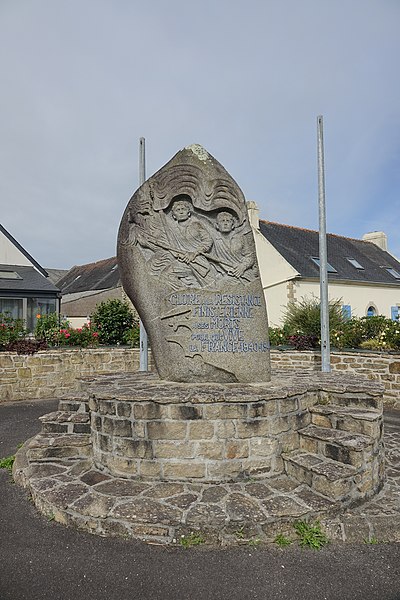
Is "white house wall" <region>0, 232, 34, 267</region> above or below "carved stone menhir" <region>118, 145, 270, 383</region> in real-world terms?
above

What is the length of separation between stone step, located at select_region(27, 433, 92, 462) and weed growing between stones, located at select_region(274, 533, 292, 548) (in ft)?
7.81

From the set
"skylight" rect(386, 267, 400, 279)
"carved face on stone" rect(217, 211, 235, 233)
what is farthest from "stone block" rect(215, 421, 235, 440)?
"skylight" rect(386, 267, 400, 279)

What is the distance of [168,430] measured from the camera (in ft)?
13.0

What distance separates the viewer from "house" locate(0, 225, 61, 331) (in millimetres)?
17062

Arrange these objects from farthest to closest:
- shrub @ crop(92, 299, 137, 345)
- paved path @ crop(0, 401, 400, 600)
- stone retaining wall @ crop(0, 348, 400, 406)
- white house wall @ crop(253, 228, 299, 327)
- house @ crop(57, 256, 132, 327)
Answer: house @ crop(57, 256, 132, 327), white house wall @ crop(253, 228, 299, 327), shrub @ crop(92, 299, 137, 345), stone retaining wall @ crop(0, 348, 400, 406), paved path @ crop(0, 401, 400, 600)

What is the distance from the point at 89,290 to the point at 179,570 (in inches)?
958

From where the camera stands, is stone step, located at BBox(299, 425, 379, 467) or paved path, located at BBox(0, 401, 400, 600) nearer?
paved path, located at BBox(0, 401, 400, 600)

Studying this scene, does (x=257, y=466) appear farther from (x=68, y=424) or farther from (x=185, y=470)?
(x=68, y=424)

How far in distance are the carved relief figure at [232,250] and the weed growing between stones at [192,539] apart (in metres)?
2.89

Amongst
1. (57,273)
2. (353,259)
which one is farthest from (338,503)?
(57,273)

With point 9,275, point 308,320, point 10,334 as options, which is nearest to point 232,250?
point 10,334

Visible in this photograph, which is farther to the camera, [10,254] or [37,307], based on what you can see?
[10,254]

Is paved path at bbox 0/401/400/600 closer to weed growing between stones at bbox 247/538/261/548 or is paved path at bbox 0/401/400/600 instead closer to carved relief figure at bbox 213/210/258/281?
weed growing between stones at bbox 247/538/261/548

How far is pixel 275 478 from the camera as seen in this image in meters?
4.02
